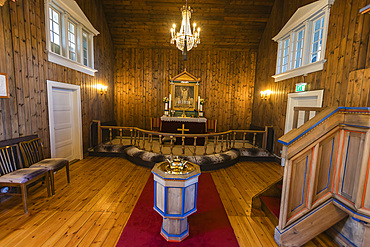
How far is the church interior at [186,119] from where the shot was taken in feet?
7.07

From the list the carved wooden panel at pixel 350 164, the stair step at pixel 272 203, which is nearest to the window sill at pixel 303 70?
the carved wooden panel at pixel 350 164

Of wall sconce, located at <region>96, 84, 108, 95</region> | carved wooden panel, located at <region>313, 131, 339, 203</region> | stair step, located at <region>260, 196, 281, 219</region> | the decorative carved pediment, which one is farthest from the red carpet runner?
the decorative carved pediment

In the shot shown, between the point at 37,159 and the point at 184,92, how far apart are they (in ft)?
18.8

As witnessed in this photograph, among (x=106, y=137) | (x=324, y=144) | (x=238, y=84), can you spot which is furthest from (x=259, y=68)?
(x=106, y=137)

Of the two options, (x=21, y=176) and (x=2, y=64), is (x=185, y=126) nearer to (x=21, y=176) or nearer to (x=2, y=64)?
(x=21, y=176)

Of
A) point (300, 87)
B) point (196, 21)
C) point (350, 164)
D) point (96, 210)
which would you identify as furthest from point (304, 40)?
point (96, 210)

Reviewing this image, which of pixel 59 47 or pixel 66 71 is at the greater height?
pixel 59 47

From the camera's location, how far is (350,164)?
200cm

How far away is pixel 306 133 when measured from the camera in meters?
1.99

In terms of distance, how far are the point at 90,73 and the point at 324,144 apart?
664 cm

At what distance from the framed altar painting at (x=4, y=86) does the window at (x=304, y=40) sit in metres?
6.40

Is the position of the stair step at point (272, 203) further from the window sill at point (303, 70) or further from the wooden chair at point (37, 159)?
the wooden chair at point (37, 159)

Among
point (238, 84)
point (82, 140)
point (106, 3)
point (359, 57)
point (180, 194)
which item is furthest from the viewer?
point (238, 84)

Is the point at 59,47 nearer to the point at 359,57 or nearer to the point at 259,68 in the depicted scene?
the point at 359,57
